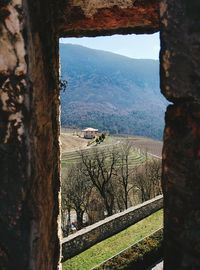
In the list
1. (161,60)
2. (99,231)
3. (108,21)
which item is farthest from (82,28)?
(99,231)

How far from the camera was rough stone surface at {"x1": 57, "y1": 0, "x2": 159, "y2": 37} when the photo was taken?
2812 mm

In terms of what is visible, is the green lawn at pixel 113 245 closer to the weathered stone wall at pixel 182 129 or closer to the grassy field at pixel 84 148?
the weathered stone wall at pixel 182 129

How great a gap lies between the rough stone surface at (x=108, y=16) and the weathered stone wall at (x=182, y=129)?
61 cm

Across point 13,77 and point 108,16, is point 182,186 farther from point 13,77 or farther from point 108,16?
point 108,16

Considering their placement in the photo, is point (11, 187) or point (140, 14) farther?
point (140, 14)

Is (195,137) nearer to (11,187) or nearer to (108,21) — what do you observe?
(11,187)


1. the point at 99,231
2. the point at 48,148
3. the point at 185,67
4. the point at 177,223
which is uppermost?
the point at 185,67

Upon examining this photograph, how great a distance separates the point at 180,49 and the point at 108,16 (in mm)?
977

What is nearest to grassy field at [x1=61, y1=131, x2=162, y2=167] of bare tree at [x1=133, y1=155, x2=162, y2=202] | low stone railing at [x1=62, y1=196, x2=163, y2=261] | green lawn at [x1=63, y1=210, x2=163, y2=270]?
bare tree at [x1=133, y1=155, x2=162, y2=202]

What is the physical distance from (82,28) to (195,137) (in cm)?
143

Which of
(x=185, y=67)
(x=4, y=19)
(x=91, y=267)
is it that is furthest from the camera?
(x=91, y=267)

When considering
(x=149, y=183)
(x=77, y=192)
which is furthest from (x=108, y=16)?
(x=149, y=183)

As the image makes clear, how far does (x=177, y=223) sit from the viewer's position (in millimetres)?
2160

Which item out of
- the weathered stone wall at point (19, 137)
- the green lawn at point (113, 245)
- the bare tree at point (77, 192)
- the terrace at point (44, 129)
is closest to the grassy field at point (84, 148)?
the bare tree at point (77, 192)
